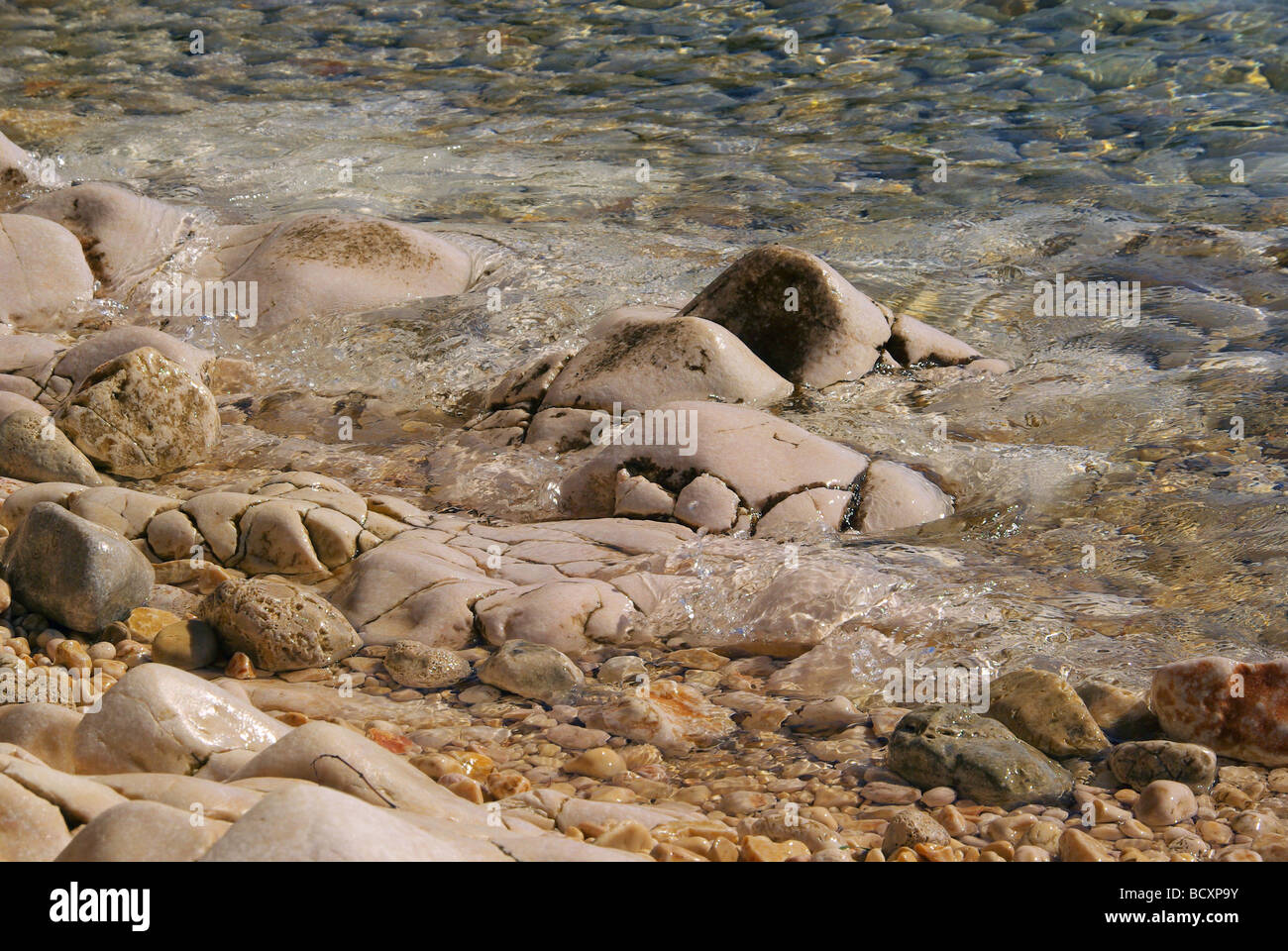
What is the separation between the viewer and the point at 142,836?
203cm

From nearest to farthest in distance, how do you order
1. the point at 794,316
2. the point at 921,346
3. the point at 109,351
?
the point at 109,351
the point at 794,316
the point at 921,346

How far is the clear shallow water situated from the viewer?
449 cm

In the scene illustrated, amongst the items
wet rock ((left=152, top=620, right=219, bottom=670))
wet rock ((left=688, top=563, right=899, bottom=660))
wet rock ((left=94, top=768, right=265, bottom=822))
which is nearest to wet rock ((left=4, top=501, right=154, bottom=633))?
wet rock ((left=152, top=620, right=219, bottom=670))

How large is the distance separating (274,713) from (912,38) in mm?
11334

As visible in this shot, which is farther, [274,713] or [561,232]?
[561,232]

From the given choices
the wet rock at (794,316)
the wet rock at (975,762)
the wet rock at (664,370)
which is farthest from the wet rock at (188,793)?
the wet rock at (794,316)

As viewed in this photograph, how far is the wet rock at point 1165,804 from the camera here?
9.27 ft

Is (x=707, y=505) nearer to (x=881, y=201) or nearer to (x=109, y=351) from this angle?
(x=109, y=351)

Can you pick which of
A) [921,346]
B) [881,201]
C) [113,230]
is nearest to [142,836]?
[921,346]

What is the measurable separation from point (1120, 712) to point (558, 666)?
5.14 ft

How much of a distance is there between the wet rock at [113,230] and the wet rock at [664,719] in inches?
183

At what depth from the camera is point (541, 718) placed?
3.36 meters
